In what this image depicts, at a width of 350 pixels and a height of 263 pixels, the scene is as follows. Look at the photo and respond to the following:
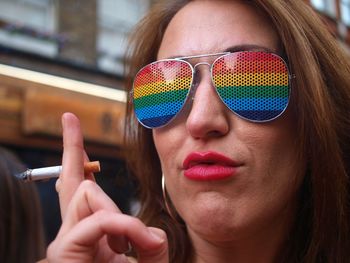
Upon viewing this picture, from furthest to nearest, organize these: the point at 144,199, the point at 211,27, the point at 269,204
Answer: the point at 144,199 < the point at 211,27 < the point at 269,204

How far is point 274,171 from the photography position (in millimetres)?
1382

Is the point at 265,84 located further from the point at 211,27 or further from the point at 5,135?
the point at 5,135

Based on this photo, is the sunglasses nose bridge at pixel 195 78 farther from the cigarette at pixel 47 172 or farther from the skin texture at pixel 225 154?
the cigarette at pixel 47 172

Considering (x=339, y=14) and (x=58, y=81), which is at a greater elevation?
(x=339, y=14)

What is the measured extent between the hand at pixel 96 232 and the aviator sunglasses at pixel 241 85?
44cm

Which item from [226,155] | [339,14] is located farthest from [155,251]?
[339,14]

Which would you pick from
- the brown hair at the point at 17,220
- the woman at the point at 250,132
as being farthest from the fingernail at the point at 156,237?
the brown hair at the point at 17,220

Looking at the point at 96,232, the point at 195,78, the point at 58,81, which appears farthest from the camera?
the point at 58,81

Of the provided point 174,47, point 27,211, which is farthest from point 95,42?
point 174,47

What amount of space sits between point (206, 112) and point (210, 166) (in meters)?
0.14

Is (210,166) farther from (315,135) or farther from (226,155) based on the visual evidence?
(315,135)

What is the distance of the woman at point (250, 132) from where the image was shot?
134 centimetres

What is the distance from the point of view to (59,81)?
20.5 feet

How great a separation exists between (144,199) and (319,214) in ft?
2.04
